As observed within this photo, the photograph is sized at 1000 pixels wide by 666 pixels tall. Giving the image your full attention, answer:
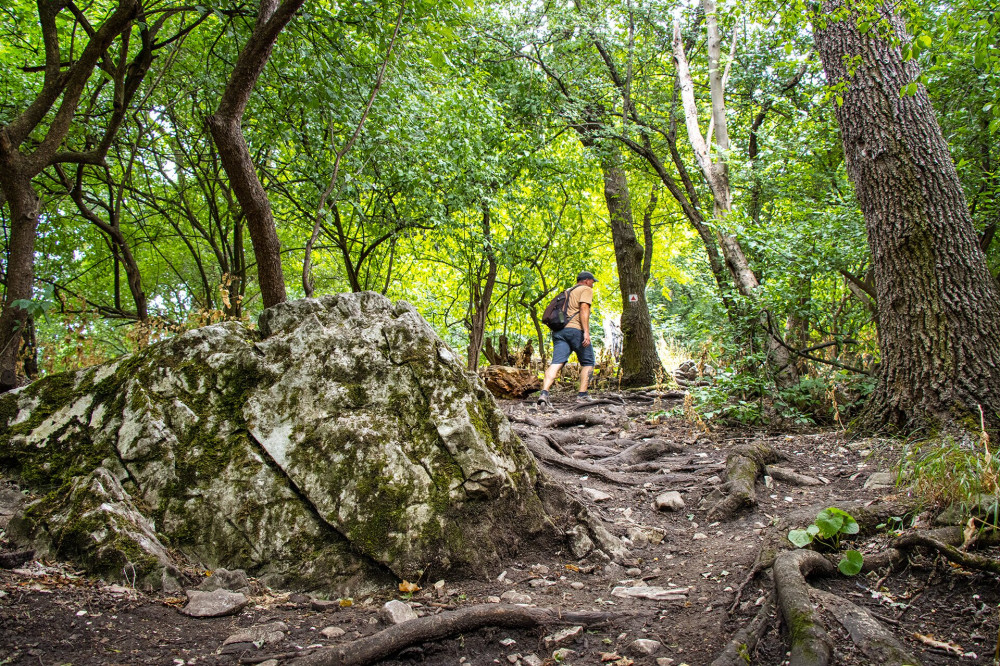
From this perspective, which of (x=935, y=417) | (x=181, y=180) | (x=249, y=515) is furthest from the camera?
(x=181, y=180)

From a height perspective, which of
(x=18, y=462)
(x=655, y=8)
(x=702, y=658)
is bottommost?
(x=702, y=658)

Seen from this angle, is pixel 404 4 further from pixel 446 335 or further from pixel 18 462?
pixel 446 335

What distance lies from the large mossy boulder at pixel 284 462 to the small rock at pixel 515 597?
239 millimetres

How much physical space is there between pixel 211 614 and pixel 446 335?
16.3m

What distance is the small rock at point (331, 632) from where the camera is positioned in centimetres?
243

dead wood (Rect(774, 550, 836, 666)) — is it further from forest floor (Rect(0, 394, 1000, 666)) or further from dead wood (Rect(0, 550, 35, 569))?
dead wood (Rect(0, 550, 35, 569))

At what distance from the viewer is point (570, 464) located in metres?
5.43

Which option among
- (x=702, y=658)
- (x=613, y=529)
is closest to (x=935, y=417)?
(x=613, y=529)

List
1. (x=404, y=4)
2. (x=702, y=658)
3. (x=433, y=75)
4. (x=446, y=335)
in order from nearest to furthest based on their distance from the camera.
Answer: (x=702, y=658) → (x=404, y=4) → (x=433, y=75) → (x=446, y=335)

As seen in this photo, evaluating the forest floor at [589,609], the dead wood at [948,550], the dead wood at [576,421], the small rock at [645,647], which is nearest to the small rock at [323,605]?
the forest floor at [589,609]

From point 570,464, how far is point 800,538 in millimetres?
2735

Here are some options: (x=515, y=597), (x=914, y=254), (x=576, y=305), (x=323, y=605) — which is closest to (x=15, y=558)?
(x=323, y=605)

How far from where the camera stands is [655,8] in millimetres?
10781

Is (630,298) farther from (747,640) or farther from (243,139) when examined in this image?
(747,640)
